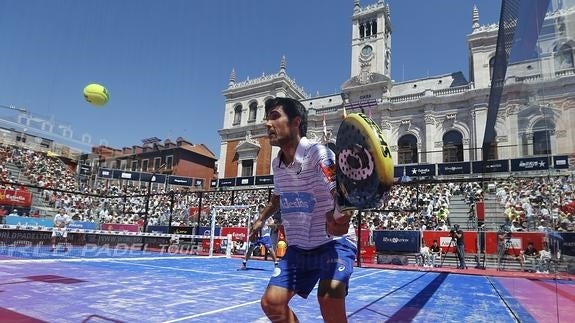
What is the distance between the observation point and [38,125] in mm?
44500

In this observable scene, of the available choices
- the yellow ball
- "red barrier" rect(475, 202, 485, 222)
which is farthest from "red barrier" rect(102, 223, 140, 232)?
"red barrier" rect(475, 202, 485, 222)

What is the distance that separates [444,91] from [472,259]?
22424 mm

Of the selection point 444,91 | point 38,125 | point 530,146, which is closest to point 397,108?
point 444,91

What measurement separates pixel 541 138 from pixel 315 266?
2902 mm

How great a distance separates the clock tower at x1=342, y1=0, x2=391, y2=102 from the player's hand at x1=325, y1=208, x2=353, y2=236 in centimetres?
3821

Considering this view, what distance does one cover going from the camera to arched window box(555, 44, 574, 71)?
3062mm

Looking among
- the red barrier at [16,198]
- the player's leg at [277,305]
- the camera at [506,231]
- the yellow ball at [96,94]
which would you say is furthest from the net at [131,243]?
the player's leg at [277,305]

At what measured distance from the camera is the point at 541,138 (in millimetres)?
3986

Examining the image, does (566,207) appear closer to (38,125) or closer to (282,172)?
(282,172)

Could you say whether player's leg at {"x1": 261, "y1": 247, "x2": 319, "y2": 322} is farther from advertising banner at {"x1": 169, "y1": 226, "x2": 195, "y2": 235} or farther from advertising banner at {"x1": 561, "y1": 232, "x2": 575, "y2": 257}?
advertising banner at {"x1": 169, "y1": 226, "x2": 195, "y2": 235}

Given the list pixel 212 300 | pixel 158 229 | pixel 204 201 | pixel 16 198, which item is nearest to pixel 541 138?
pixel 212 300

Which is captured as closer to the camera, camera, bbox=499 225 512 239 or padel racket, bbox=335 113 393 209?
padel racket, bbox=335 113 393 209

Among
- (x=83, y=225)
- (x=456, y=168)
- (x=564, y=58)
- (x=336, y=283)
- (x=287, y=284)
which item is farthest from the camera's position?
(x=456, y=168)

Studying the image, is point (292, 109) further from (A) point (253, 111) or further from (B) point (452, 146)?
(A) point (253, 111)
